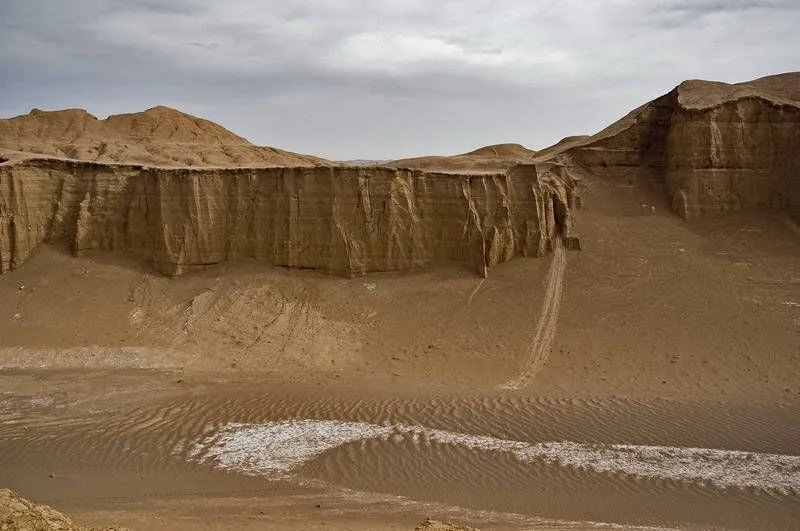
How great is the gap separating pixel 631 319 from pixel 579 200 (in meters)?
5.03

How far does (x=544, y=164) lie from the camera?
66.7 ft

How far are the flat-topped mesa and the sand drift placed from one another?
7073 mm

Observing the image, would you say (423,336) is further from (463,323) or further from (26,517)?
(26,517)

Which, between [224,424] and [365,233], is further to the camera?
[365,233]

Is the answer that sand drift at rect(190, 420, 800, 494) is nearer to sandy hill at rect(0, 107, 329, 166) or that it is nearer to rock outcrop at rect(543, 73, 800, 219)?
rock outcrop at rect(543, 73, 800, 219)

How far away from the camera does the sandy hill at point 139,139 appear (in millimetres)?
29325

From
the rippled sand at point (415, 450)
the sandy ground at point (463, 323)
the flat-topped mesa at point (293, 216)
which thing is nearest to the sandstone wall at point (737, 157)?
the sandy ground at point (463, 323)

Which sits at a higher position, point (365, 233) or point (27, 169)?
point (27, 169)

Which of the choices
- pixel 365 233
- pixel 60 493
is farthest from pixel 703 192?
pixel 60 493

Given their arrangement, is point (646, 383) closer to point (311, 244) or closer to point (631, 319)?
point (631, 319)

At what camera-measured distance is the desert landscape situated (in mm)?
9711

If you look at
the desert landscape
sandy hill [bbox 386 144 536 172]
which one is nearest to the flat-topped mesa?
the desert landscape

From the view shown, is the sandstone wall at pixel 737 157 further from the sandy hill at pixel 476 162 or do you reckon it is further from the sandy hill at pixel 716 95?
the sandy hill at pixel 476 162

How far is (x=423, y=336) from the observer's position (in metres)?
16.3
